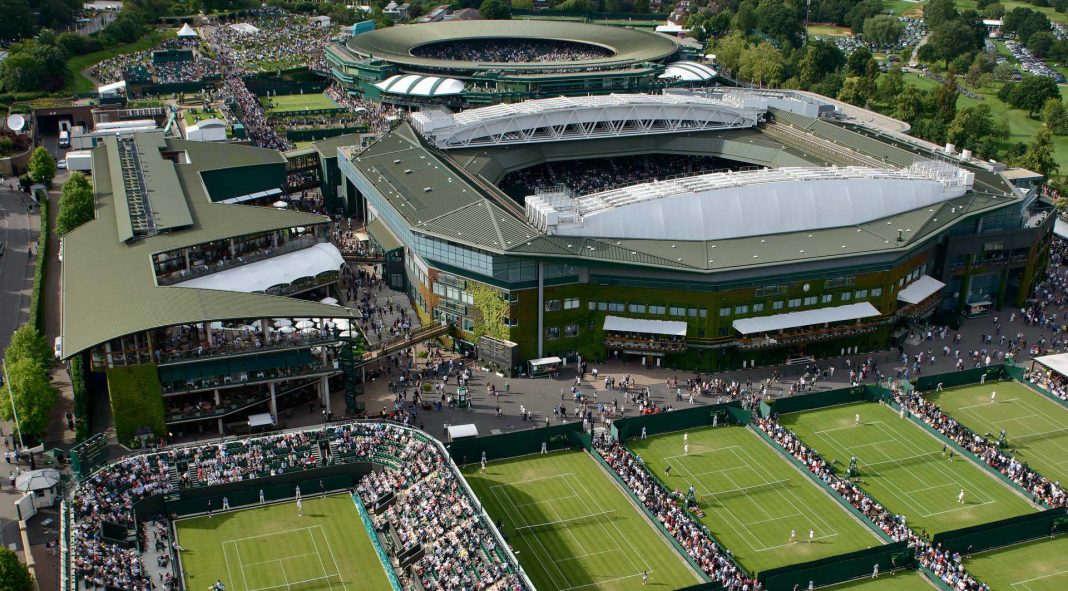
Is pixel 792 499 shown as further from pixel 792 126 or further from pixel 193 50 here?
pixel 193 50

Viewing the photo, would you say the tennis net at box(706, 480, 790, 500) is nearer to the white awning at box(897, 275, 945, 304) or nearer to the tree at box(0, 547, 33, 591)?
the white awning at box(897, 275, 945, 304)

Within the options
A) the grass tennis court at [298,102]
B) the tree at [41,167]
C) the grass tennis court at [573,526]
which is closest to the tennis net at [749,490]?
the grass tennis court at [573,526]

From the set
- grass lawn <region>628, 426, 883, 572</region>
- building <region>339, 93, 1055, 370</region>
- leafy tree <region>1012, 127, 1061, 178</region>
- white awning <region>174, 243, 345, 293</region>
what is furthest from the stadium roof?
leafy tree <region>1012, 127, 1061, 178</region>

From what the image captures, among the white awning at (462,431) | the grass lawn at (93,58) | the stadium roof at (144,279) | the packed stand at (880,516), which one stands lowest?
the packed stand at (880,516)

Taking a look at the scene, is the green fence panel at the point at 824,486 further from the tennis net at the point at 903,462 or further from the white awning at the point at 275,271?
the white awning at the point at 275,271

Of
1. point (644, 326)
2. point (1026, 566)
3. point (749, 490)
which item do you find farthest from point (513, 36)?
point (1026, 566)

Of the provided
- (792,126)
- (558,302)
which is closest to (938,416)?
(558,302)

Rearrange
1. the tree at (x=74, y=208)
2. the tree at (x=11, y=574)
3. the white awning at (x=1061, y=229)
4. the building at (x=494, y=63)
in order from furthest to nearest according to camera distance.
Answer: the building at (x=494, y=63), the white awning at (x=1061, y=229), the tree at (x=74, y=208), the tree at (x=11, y=574)

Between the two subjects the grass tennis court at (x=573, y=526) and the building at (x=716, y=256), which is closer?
the grass tennis court at (x=573, y=526)
